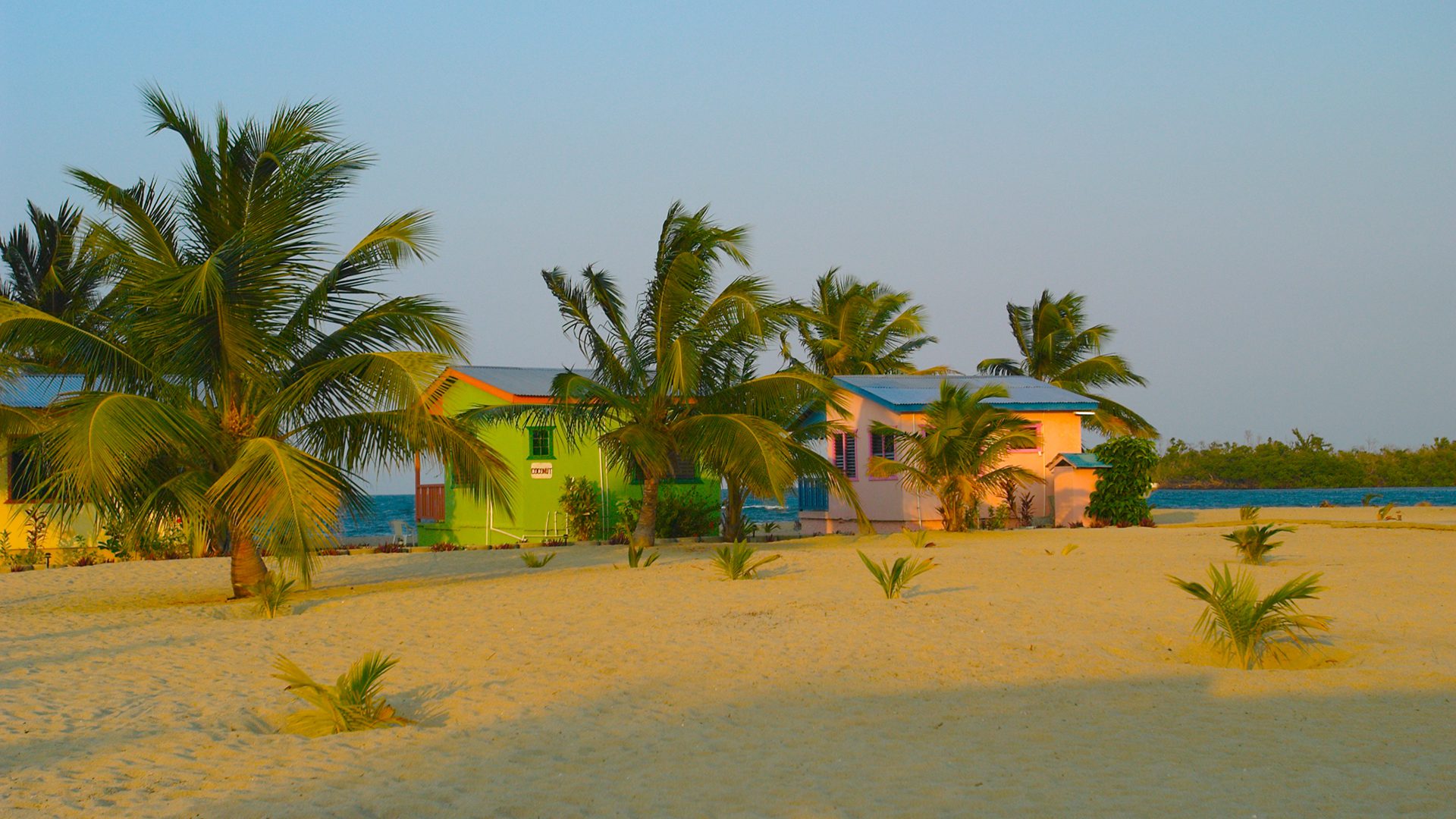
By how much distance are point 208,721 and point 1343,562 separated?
44.5 ft

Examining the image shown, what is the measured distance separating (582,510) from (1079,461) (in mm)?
10580

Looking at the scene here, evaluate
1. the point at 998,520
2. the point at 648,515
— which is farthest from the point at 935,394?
the point at 648,515

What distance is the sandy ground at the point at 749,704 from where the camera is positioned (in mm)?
5684

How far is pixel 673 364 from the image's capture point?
682 inches

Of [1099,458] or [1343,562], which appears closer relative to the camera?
[1343,562]

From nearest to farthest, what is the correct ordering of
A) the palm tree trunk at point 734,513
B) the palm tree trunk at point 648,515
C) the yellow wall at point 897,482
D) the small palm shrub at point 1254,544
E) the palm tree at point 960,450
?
the small palm shrub at point 1254,544
the palm tree trunk at point 648,515
the palm tree trunk at point 734,513
the palm tree at point 960,450
the yellow wall at point 897,482

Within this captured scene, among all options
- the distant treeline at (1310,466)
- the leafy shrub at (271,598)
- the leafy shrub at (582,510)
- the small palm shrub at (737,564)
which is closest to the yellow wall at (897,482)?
the leafy shrub at (582,510)

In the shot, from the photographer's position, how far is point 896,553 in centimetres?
1730

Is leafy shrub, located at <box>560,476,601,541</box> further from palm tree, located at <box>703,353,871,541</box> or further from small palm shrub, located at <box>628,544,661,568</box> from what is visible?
small palm shrub, located at <box>628,544,661,568</box>

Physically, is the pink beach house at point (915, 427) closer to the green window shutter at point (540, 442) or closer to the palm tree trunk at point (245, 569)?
the green window shutter at point (540, 442)

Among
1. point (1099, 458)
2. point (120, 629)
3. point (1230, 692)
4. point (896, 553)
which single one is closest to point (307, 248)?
point (120, 629)

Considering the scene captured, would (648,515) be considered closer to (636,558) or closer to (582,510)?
(636,558)

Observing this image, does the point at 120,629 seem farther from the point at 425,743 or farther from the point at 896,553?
the point at 896,553

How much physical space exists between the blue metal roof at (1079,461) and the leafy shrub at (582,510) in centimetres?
996
